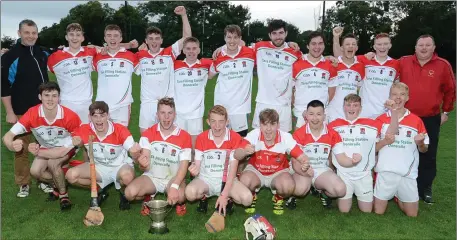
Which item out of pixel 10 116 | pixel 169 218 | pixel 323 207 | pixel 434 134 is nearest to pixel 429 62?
pixel 434 134

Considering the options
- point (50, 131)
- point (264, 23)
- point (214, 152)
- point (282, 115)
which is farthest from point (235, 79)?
point (264, 23)

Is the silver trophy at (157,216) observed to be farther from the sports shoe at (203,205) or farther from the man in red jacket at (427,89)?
the man in red jacket at (427,89)

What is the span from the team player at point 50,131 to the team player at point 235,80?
182cm

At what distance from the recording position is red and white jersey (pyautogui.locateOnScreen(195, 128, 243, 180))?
14.7 feet

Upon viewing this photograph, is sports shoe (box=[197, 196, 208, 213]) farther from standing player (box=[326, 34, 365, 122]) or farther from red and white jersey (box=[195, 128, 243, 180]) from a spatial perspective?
standing player (box=[326, 34, 365, 122])

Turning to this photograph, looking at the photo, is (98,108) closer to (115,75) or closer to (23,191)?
(115,75)

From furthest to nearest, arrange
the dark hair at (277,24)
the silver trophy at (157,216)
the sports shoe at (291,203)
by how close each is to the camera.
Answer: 1. the dark hair at (277,24)
2. the sports shoe at (291,203)
3. the silver trophy at (157,216)

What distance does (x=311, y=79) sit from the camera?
5.31 meters

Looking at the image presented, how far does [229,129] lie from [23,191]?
2.56 meters

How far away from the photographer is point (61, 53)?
5418 mm

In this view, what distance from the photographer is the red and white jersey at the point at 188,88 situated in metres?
5.51

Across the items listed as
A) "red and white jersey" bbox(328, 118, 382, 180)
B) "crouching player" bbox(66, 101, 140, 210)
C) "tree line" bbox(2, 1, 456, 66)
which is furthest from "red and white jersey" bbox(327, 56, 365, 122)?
"tree line" bbox(2, 1, 456, 66)

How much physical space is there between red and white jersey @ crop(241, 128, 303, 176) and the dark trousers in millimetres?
1809

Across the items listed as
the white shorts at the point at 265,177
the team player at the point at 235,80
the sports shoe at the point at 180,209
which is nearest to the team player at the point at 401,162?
the white shorts at the point at 265,177
